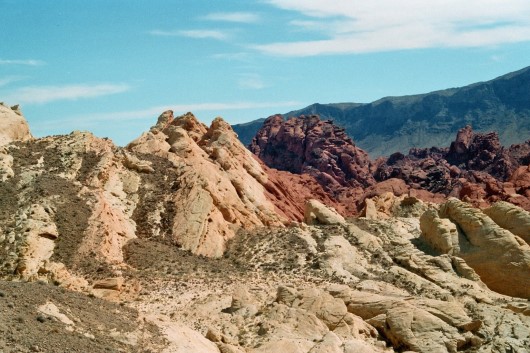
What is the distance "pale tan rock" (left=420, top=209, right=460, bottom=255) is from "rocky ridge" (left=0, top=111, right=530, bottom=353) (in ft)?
0.33

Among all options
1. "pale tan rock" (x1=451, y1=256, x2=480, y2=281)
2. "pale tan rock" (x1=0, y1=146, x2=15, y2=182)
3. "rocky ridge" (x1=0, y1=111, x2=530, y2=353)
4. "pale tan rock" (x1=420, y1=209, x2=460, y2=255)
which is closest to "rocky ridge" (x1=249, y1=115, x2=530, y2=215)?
"pale tan rock" (x1=420, y1=209, x2=460, y2=255)

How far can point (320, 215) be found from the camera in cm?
5112

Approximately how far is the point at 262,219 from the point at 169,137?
12.2 meters

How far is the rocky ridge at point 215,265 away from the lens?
2655cm

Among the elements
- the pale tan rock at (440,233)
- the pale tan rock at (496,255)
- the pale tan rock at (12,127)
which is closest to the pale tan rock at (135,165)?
the pale tan rock at (12,127)

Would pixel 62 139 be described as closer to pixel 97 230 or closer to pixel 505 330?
pixel 97 230

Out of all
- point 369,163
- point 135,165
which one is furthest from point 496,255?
point 369,163

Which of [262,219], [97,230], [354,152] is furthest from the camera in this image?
[354,152]

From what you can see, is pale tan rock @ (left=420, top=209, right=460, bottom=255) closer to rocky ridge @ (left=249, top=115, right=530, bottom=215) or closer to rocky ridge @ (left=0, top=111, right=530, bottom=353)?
rocky ridge @ (left=0, top=111, right=530, bottom=353)

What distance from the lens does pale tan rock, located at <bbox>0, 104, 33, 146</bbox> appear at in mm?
46375

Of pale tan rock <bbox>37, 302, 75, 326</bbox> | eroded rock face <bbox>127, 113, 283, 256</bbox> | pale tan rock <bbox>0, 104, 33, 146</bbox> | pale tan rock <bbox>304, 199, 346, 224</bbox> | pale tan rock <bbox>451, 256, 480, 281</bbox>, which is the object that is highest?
pale tan rock <bbox>0, 104, 33, 146</bbox>

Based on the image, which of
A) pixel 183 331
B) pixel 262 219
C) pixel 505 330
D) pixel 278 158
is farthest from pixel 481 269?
pixel 278 158

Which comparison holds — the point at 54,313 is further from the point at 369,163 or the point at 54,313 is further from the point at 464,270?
the point at 369,163

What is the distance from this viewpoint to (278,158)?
7269 inches
